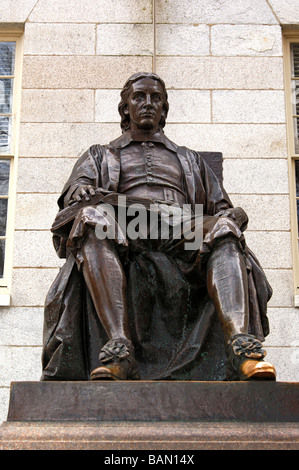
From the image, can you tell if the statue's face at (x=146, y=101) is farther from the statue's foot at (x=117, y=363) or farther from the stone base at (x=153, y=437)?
the stone base at (x=153, y=437)

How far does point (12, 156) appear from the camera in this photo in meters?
7.44

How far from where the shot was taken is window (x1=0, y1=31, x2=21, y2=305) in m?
7.13

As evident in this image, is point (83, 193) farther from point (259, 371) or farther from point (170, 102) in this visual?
point (170, 102)

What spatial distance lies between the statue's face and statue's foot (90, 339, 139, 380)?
5.95 feet

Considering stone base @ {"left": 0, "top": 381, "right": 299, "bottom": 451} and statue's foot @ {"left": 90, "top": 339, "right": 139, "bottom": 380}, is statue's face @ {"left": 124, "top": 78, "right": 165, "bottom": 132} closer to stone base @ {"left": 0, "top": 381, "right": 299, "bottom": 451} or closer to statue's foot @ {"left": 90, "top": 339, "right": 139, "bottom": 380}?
statue's foot @ {"left": 90, "top": 339, "right": 139, "bottom": 380}

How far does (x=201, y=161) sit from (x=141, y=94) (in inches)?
23.8

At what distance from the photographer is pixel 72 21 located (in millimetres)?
7707

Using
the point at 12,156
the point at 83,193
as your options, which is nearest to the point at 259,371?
the point at 83,193

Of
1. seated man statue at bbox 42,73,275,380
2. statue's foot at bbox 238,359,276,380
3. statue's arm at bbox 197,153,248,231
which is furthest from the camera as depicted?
statue's arm at bbox 197,153,248,231

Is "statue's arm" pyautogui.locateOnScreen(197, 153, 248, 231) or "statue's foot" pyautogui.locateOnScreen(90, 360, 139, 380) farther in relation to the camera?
"statue's arm" pyautogui.locateOnScreen(197, 153, 248, 231)

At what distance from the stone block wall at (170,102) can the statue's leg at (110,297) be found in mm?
2785

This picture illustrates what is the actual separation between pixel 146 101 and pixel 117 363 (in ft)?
6.69

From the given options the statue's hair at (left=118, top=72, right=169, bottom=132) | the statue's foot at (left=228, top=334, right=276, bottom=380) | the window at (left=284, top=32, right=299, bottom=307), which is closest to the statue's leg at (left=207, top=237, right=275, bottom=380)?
the statue's foot at (left=228, top=334, right=276, bottom=380)

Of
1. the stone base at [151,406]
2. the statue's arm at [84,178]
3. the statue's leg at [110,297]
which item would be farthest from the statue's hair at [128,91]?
the stone base at [151,406]
